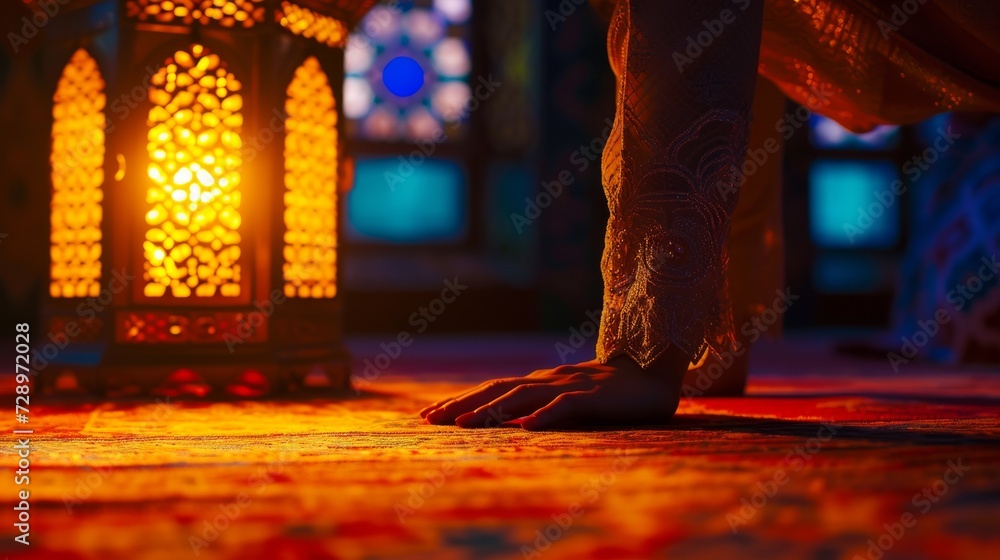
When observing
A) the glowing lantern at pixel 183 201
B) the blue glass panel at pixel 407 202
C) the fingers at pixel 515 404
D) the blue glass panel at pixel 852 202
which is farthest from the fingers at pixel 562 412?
the blue glass panel at pixel 852 202

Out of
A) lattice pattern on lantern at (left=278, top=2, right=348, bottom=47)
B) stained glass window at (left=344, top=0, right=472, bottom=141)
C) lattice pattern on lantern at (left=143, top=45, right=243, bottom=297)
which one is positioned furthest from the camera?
stained glass window at (left=344, top=0, right=472, bottom=141)

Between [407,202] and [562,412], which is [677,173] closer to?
[562,412]

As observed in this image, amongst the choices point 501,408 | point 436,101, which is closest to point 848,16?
point 501,408

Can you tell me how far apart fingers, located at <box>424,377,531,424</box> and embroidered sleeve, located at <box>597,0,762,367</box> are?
0.12 metres

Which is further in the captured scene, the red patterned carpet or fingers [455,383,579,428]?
fingers [455,383,579,428]

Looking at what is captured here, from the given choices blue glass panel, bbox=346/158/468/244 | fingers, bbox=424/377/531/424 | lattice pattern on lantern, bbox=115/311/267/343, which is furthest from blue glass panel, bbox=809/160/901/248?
fingers, bbox=424/377/531/424

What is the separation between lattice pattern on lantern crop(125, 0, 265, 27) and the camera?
5.72 ft

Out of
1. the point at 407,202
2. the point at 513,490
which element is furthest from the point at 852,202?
the point at 513,490

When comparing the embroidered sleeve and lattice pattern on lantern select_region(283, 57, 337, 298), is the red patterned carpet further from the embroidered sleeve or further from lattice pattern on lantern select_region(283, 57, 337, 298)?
lattice pattern on lantern select_region(283, 57, 337, 298)

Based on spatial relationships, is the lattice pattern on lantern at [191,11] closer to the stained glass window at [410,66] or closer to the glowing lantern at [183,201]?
the glowing lantern at [183,201]

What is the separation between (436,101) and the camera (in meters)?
5.02

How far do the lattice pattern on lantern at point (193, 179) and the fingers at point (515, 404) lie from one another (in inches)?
31.1

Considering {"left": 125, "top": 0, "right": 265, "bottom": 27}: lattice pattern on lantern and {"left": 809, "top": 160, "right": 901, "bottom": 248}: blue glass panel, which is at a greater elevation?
{"left": 125, "top": 0, "right": 265, "bottom": 27}: lattice pattern on lantern

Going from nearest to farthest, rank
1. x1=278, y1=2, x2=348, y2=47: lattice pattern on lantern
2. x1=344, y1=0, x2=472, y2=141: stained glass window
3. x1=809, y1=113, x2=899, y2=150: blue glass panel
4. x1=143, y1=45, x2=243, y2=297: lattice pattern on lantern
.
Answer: x1=143, y1=45, x2=243, y2=297: lattice pattern on lantern → x1=278, y1=2, x2=348, y2=47: lattice pattern on lantern → x1=344, y1=0, x2=472, y2=141: stained glass window → x1=809, y1=113, x2=899, y2=150: blue glass panel
